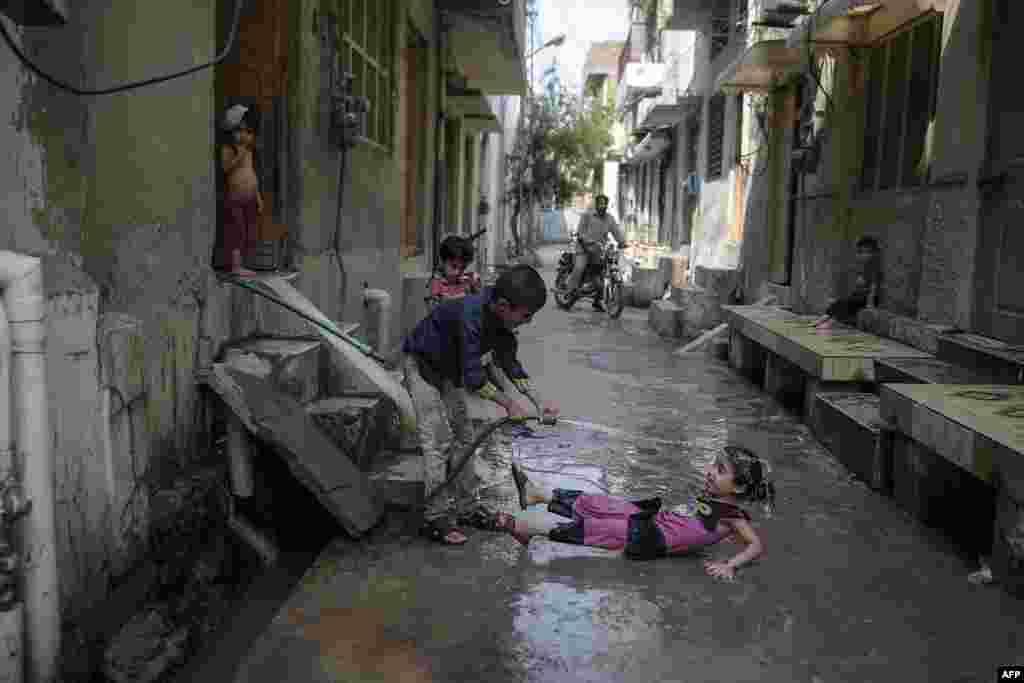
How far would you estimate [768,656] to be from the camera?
315cm

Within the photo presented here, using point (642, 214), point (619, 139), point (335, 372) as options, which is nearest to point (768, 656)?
point (335, 372)

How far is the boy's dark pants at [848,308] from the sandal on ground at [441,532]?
5.63 meters

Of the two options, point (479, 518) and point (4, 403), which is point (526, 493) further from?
point (4, 403)

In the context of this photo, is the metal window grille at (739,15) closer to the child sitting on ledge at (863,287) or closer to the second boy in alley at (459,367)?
the child sitting on ledge at (863,287)

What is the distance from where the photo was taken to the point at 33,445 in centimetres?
275

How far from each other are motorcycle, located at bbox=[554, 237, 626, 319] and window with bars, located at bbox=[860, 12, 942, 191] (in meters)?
6.17

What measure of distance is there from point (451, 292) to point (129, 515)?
3494 mm

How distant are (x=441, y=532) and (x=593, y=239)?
39.0 feet

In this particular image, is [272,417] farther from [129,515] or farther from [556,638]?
[556,638]

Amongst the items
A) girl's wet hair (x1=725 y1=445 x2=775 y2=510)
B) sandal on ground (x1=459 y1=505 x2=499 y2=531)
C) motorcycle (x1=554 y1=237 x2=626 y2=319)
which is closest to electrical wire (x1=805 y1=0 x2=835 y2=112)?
motorcycle (x1=554 y1=237 x2=626 y2=319)

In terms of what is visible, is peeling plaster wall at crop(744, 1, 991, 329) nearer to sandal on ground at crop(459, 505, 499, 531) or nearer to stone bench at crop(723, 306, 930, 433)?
stone bench at crop(723, 306, 930, 433)

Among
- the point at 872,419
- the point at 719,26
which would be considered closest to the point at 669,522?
the point at 872,419

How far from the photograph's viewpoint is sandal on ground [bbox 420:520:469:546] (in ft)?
13.6

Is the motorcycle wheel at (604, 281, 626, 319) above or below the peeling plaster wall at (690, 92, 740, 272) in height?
below
